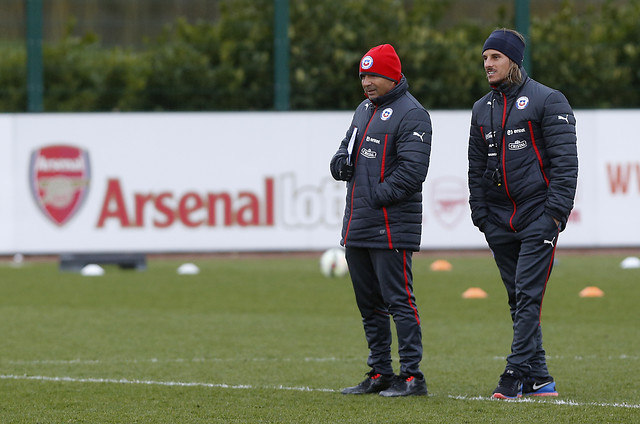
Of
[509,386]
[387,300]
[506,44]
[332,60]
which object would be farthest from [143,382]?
[332,60]

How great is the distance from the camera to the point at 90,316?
433 inches

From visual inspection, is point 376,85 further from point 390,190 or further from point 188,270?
point 188,270

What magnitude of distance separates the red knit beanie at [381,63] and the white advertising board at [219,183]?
10715 mm

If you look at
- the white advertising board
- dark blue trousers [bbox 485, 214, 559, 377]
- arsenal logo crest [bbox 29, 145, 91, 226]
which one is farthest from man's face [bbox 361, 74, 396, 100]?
arsenal logo crest [bbox 29, 145, 91, 226]

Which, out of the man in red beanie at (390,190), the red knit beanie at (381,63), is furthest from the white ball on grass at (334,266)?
the red knit beanie at (381,63)

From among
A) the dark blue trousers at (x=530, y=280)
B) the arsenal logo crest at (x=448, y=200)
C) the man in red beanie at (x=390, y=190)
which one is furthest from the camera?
the arsenal logo crest at (x=448, y=200)

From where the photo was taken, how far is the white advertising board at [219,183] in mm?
17172

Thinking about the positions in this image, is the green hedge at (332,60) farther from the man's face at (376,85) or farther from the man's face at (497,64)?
the man's face at (497,64)

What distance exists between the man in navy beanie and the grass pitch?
1.33 ft

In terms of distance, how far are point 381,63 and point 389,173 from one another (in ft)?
1.95

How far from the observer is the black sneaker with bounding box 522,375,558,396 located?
262 inches

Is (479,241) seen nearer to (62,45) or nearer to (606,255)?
(606,255)

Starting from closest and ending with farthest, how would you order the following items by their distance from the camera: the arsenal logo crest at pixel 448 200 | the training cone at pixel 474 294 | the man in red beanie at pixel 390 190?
the man in red beanie at pixel 390 190, the training cone at pixel 474 294, the arsenal logo crest at pixel 448 200

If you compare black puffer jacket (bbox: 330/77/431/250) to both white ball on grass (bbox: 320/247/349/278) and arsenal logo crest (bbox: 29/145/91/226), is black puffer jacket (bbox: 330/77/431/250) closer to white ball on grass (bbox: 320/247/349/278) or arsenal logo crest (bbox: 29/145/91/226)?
white ball on grass (bbox: 320/247/349/278)
